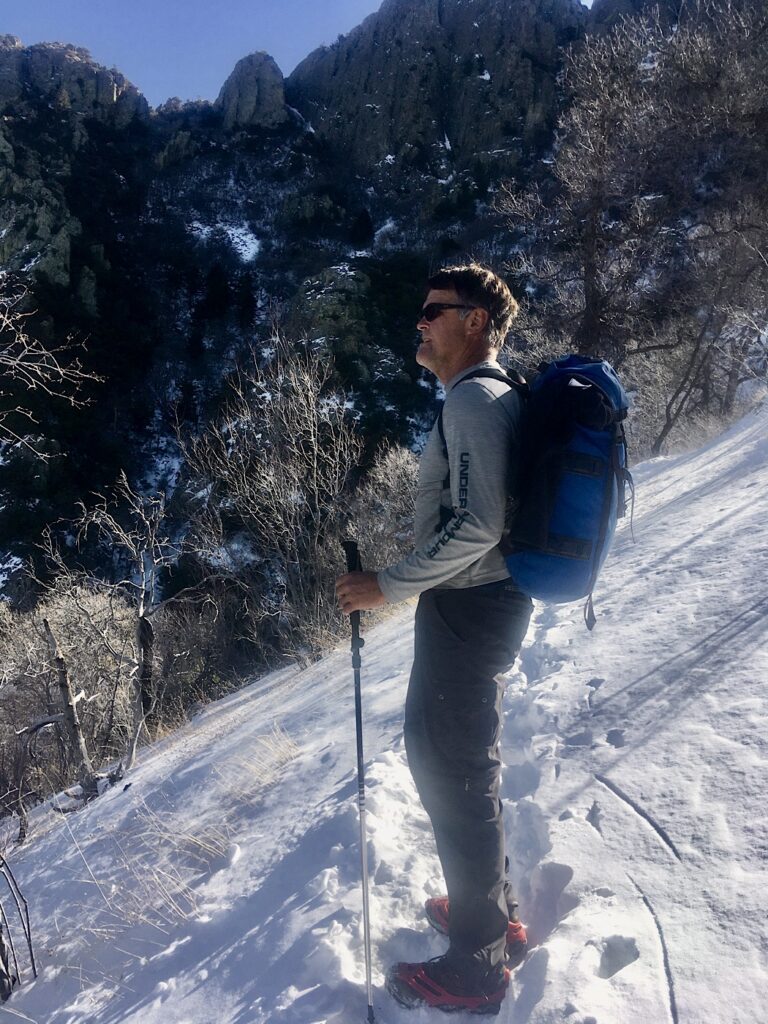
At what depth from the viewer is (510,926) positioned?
175 cm

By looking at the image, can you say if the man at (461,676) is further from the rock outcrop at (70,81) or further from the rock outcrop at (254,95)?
the rock outcrop at (70,81)

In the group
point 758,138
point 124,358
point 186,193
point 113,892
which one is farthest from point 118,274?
point 113,892

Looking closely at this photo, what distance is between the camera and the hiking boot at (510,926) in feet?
5.58

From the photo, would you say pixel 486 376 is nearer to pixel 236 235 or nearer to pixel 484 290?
pixel 484 290

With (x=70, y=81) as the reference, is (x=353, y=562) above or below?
below

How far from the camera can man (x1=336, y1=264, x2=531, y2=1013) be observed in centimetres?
159

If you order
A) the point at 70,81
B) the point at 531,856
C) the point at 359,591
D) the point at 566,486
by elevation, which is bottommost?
the point at 531,856

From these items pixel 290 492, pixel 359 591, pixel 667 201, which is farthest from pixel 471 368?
pixel 667 201

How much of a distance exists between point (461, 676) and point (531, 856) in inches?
34.5

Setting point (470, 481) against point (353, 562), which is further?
point (353, 562)

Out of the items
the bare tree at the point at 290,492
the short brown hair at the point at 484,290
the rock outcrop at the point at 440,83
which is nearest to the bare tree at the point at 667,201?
the bare tree at the point at 290,492

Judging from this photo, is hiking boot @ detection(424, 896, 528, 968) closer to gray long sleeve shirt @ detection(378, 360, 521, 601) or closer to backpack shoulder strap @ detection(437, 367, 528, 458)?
gray long sleeve shirt @ detection(378, 360, 521, 601)

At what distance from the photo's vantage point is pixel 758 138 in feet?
42.6

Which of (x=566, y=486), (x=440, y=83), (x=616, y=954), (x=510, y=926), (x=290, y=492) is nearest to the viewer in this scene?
(x=566, y=486)
